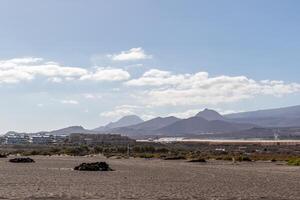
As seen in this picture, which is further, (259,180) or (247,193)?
(259,180)

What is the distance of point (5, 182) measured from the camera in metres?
35.8

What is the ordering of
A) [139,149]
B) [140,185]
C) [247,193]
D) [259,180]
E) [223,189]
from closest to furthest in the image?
[247,193]
[223,189]
[140,185]
[259,180]
[139,149]

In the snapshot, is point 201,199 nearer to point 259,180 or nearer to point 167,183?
point 167,183

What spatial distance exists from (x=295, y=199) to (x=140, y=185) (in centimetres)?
1060

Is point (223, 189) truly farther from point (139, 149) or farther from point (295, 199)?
point (139, 149)

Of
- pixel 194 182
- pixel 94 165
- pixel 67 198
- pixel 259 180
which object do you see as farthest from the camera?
pixel 94 165

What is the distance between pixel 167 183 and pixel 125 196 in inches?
353

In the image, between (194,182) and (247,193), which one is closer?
(247,193)

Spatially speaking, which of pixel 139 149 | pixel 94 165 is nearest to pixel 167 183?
pixel 94 165

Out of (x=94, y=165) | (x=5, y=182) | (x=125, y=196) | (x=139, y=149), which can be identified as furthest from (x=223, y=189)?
(x=139, y=149)

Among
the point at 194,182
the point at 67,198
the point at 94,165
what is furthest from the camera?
the point at 94,165

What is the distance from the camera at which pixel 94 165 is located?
51.0m

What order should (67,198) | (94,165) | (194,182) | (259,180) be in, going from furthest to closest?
(94,165) < (259,180) < (194,182) < (67,198)

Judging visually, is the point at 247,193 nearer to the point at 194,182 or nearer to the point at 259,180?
the point at 194,182
